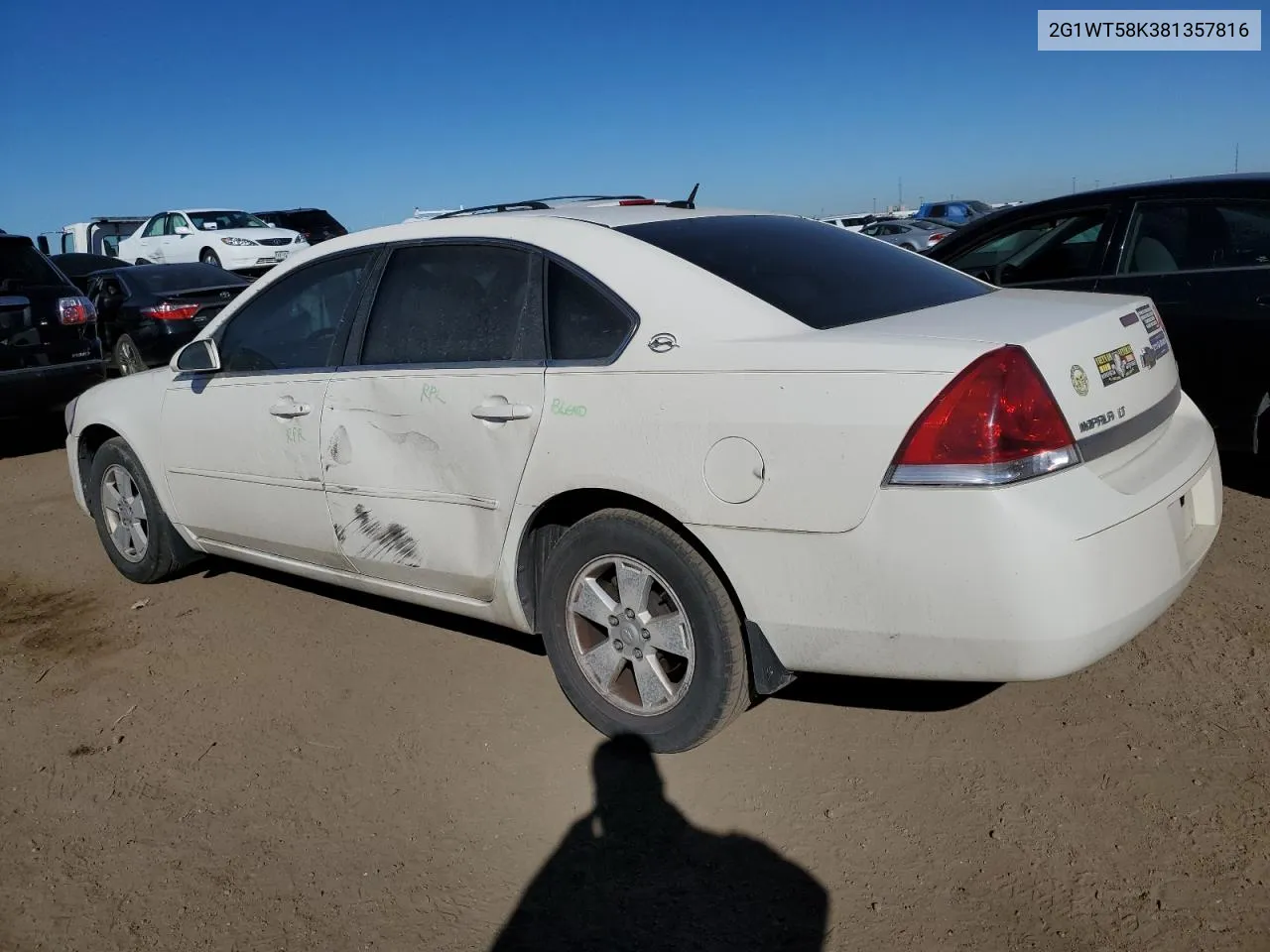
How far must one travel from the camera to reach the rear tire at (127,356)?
1146cm

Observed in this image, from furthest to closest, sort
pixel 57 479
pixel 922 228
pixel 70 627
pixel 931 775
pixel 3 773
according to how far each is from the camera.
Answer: pixel 922 228 < pixel 57 479 < pixel 70 627 < pixel 3 773 < pixel 931 775

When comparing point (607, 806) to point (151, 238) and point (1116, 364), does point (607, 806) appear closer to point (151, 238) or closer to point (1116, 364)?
point (1116, 364)

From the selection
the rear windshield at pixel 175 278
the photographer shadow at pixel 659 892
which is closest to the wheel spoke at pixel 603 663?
the photographer shadow at pixel 659 892

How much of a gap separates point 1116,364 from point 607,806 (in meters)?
1.84

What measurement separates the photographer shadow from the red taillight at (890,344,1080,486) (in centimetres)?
104

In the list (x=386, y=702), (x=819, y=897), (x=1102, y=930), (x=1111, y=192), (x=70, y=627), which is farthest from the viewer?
(x=1111, y=192)

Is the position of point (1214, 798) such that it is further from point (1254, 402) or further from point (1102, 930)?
point (1254, 402)

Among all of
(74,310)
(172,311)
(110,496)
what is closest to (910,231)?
(172,311)

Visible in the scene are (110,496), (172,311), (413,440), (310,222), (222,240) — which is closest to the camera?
(413,440)

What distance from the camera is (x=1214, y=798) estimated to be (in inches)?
113

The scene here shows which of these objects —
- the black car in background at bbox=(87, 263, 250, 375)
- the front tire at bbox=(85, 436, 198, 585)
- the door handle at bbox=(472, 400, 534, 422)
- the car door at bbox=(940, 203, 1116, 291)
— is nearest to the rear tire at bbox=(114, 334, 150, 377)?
the black car in background at bbox=(87, 263, 250, 375)

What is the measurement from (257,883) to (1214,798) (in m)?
2.51

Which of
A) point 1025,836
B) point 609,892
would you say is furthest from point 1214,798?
point 609,892

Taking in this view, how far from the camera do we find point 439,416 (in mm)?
3486
